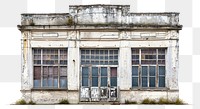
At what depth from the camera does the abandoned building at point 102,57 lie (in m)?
18.1

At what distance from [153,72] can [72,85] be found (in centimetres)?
388

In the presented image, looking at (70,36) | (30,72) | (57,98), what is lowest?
(57,98)

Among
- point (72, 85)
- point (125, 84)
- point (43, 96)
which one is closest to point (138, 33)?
point (125, 84)

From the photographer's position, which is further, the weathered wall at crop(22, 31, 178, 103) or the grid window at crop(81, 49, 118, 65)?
the grid window at crop(81, 49, 118, 65)

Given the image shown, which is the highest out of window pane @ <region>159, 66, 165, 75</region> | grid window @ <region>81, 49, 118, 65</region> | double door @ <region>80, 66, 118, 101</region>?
grid window @ <region>81, 49, 118, 65</region>

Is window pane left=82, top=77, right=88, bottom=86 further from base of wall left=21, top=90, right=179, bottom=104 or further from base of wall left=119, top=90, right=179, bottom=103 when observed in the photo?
base of wall left=119, top=90, right=179, bottom=103

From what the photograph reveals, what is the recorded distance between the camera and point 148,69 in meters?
18.3

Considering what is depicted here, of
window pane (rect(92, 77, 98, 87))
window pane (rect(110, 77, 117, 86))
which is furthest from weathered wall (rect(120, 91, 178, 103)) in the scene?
window pane (rect(92, 77, 98, 87))

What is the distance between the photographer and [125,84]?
1812cm

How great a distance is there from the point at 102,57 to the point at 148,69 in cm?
225

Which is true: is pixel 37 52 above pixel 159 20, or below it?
below

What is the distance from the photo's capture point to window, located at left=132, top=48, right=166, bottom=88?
18.3 meters

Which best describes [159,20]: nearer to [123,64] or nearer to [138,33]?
[138,33]

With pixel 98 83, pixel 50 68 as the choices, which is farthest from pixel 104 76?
pixel 50 68
